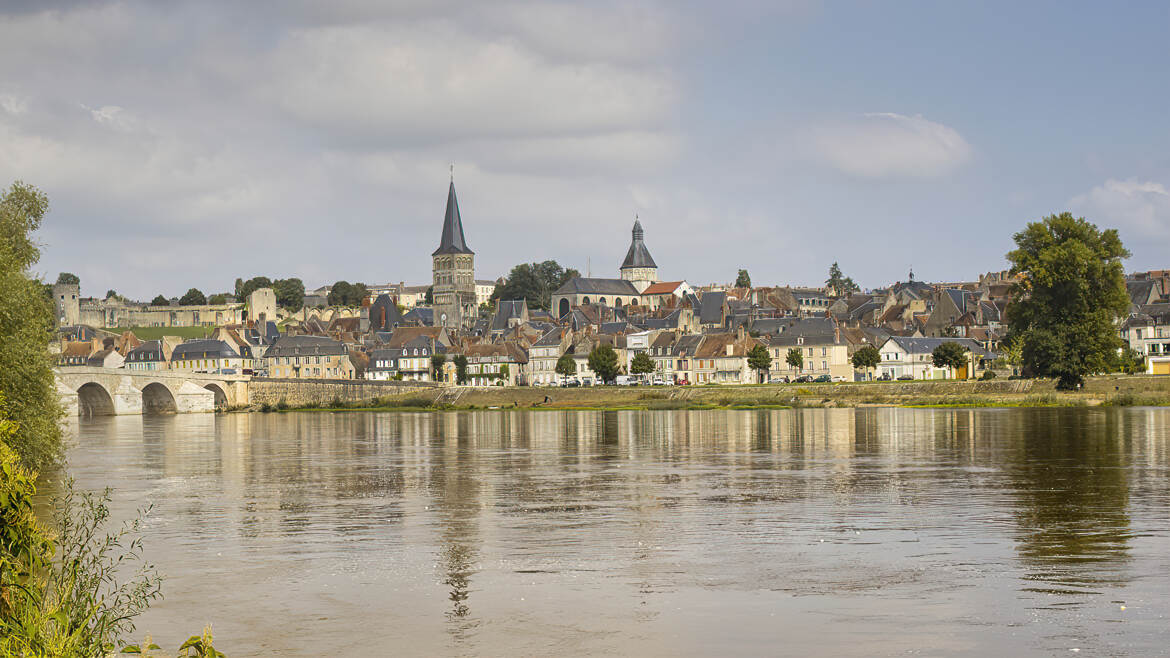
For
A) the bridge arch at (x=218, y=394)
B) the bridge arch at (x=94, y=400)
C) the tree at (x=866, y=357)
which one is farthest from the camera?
the bridge arch at (x=218, y=394)

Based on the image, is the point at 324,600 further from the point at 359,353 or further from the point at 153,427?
the point at 359,353

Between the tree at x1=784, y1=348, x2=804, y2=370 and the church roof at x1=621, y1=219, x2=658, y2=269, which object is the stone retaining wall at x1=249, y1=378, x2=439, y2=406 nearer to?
the tree at x1=784, y1=348, x2=804, y2=370

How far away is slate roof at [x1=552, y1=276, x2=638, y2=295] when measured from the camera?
541ft

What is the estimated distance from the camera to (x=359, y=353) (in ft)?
374

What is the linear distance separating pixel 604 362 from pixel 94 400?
36.0 m

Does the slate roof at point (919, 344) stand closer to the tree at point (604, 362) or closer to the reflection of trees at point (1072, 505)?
the tree at point (604, 362)

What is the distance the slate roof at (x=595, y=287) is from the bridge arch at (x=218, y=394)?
3092 inches

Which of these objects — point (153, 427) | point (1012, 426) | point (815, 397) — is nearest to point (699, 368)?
point (815, 397)

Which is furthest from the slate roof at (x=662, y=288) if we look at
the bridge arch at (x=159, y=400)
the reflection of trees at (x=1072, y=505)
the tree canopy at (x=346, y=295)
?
the reflection of trees at (x=1072, y=505)

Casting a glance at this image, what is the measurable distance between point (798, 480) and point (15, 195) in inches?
977

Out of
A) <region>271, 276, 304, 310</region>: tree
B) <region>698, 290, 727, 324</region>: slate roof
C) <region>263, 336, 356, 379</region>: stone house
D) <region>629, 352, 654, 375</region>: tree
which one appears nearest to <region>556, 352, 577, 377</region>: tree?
<region>629, 352, 654, 375</region>: tree

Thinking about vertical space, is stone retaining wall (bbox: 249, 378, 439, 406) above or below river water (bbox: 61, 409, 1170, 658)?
above

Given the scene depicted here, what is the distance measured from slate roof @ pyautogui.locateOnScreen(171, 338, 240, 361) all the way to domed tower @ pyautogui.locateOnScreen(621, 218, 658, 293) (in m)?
81.4

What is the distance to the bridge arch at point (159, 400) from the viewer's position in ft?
279
